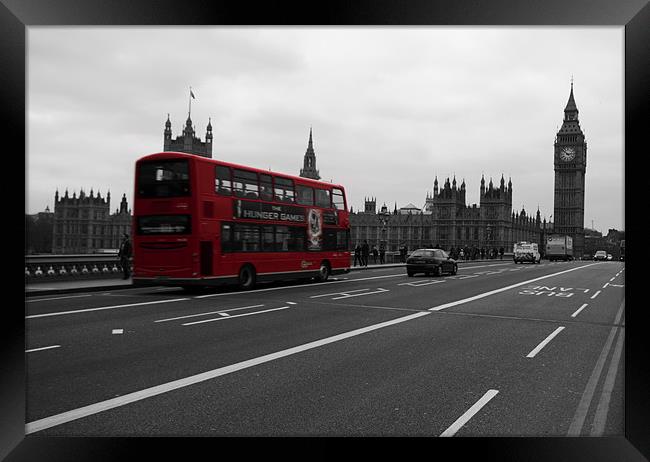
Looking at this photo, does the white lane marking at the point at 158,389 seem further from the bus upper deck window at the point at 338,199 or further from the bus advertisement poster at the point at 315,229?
the bus upper deck window at the point at 338,199

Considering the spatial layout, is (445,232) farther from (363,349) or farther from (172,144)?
(363,349)

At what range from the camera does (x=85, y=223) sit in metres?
109

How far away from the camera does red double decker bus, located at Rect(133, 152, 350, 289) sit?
57.6 feet

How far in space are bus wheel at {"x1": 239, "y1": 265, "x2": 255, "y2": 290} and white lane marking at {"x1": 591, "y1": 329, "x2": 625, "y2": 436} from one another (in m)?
12.8

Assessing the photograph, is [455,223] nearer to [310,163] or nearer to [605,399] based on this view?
[310,163]

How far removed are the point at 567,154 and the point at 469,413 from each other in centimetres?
15477

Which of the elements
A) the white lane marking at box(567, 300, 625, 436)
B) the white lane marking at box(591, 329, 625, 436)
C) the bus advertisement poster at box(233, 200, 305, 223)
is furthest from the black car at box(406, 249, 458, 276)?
the white lane marking at box(591, 329, 625, 436)

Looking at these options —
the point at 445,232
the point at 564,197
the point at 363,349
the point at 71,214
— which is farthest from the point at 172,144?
the point at 363,349

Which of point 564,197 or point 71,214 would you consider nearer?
point 71,214

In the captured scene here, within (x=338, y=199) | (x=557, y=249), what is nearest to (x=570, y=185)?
(x=557, y=249)

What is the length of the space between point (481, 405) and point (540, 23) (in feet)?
13.4

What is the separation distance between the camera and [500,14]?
583 cm

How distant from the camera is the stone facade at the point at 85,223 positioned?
107 meters

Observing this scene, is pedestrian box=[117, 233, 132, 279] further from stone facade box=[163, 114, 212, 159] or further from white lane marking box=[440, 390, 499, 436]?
stone facade box=[163, 114, 212, 159]
